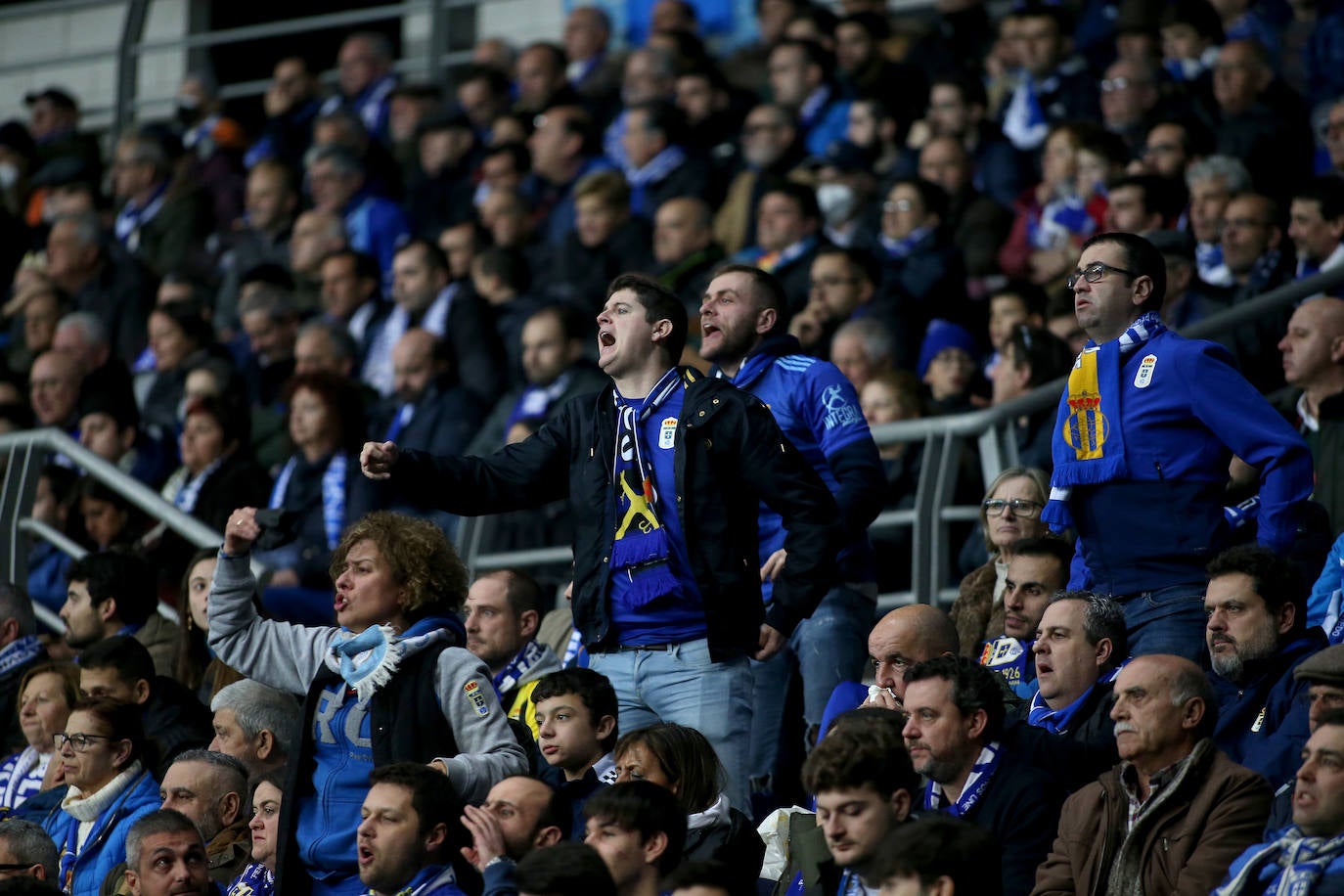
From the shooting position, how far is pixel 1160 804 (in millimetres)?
5562

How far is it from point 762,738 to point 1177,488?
67.4 inches

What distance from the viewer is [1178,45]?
498 inches

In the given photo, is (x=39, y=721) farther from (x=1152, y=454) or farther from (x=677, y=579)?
(x=1152, y=454)

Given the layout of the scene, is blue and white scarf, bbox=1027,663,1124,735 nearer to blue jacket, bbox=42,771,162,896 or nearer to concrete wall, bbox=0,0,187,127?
blue jacket, bbox=42,771,162,896

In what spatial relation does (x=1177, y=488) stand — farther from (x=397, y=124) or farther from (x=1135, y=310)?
(x=397, y=124)


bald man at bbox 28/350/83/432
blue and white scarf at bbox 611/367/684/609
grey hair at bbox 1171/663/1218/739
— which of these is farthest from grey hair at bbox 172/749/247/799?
bald man at bbox 28/350/83/432

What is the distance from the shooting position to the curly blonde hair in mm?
6254

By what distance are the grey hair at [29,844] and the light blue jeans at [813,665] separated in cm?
229

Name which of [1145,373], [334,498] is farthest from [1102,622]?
[334,498]

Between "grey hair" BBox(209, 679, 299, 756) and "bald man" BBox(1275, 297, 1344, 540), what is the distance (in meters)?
3.86

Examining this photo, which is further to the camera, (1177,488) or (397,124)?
(397,124)

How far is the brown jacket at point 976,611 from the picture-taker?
7.55 m

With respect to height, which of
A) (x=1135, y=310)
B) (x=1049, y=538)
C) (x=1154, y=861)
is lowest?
A: (x=1154, y=861)

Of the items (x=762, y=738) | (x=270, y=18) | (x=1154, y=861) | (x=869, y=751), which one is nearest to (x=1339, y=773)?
(x=1154, y=861)
